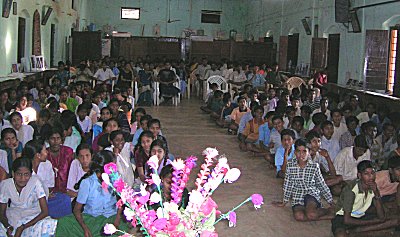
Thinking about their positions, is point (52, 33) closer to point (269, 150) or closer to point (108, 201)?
point (269, 150)

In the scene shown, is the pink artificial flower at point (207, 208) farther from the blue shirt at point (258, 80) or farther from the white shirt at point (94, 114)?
the blue shirt at point (258, 80)

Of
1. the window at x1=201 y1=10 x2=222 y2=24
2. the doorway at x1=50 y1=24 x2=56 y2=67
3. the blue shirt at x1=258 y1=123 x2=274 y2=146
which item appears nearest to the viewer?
the blue shirt at x1=258 y1=123 x2=274 y2=146

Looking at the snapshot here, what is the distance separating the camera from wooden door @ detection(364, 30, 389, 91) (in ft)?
Result: 35.0

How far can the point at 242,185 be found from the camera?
671 centimetres

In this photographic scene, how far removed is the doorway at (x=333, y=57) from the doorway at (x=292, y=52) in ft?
8.63

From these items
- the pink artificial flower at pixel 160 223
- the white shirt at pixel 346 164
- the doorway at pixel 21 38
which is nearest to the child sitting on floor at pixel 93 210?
the pink artificial flower at pixel 160 223

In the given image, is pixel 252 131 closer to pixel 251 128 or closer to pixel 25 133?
pixel 251 128

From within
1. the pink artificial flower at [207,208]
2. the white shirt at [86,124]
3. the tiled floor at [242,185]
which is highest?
the pink artificial flower at [207,208]

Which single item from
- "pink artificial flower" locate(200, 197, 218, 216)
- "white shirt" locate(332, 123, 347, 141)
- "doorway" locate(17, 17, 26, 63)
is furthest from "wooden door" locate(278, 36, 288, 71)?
"pink artificial flower" locate(200, 197, 218, 216)

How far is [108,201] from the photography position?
4484 millimetres

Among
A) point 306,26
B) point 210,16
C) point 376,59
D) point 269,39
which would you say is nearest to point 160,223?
point 376,59

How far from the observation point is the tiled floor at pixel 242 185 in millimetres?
5125

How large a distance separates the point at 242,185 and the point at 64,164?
7.39ft

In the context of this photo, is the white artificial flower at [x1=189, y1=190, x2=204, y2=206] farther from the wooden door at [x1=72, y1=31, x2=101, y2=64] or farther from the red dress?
the wooden door at [x1=72, y1=31, x2=101, y2=64]
